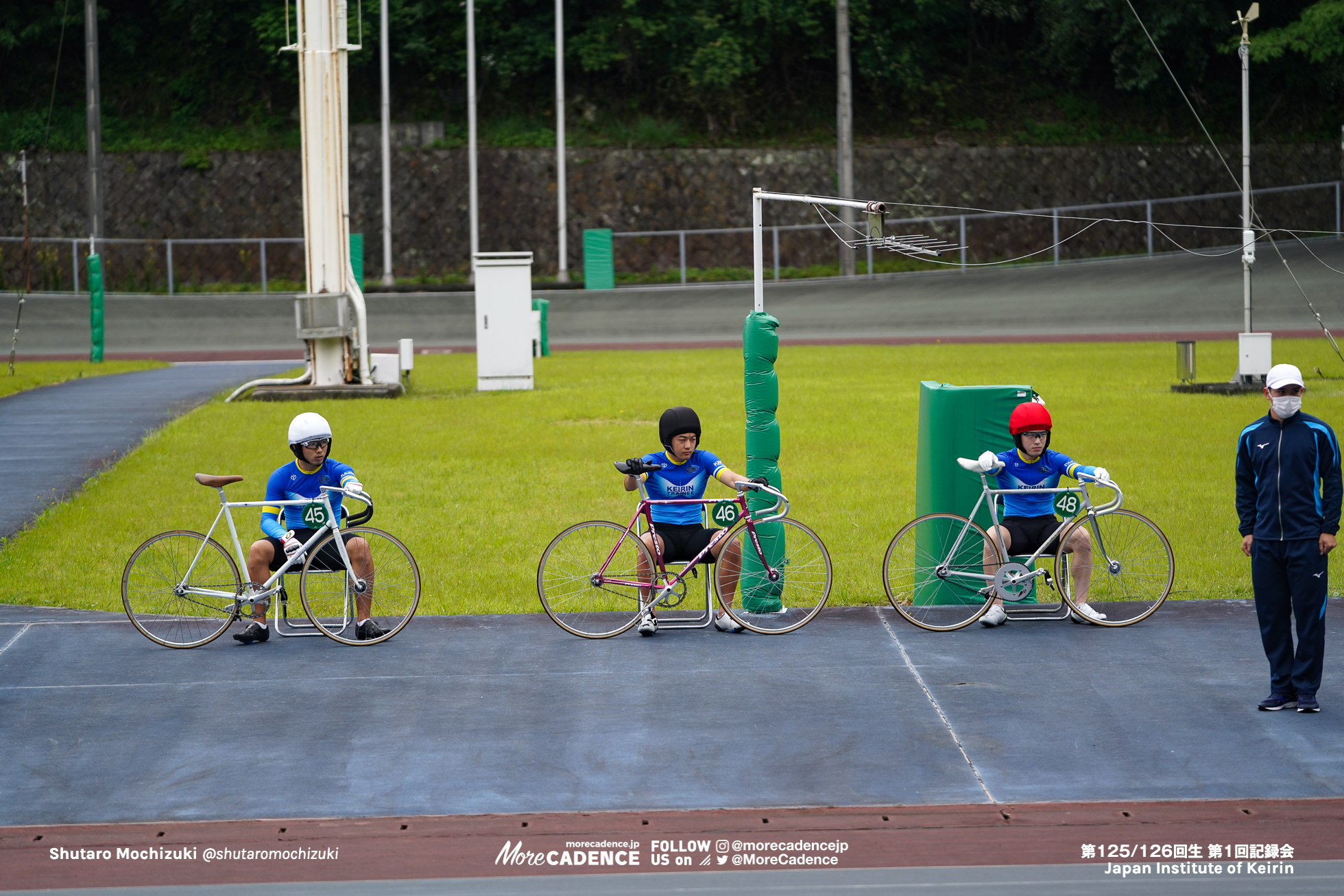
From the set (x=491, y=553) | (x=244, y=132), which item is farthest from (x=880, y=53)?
(x=491, y=553)

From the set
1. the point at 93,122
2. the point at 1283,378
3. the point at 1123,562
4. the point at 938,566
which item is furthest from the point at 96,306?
the point at 1283,378

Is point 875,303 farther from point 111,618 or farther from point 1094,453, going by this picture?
point 111,618

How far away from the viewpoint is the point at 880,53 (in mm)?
51188

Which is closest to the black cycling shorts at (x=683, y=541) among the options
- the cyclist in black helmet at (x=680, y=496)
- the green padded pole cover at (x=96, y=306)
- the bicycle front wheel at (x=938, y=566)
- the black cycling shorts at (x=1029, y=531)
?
the cyclist in black helmet at (x=680, y=496)

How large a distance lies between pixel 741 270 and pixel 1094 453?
30620mm

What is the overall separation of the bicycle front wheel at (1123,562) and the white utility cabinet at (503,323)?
654 inches

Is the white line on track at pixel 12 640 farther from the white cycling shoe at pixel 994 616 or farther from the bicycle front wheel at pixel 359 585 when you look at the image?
the white cycling shoe at pixel 994 616

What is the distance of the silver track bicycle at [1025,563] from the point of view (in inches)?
346

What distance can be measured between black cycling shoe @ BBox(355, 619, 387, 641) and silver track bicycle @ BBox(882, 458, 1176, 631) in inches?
117

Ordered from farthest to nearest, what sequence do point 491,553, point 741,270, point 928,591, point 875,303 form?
point 741,270
point 875,303
point 491,553
point 928,591

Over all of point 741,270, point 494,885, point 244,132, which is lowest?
point 494,885

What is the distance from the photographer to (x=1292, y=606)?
7238 millimetres

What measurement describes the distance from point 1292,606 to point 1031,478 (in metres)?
2.00

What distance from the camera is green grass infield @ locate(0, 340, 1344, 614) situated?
441 inches
